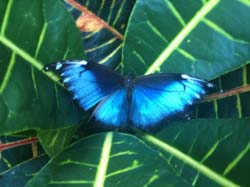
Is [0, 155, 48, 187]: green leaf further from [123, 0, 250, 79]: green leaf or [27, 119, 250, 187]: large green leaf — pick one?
[123, 0, 250, 79]: green leaf

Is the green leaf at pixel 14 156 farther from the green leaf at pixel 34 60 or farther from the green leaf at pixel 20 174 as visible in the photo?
the green leaf at pixel 34 60

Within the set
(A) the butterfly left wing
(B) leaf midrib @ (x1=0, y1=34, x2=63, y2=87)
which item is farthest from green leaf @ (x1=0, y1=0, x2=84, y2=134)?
(A) the butterfly left wing

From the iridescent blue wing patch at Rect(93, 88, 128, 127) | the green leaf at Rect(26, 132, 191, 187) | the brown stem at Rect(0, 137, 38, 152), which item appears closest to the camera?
the green leaf at Rect(26, 132, 191, 187)

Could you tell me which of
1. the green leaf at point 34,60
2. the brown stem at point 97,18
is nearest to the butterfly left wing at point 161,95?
the green leaf at point 34,60

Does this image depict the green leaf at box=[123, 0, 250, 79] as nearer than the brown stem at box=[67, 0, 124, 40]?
Yes

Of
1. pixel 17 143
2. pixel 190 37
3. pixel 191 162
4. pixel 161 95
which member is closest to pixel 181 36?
pixel 190 37
